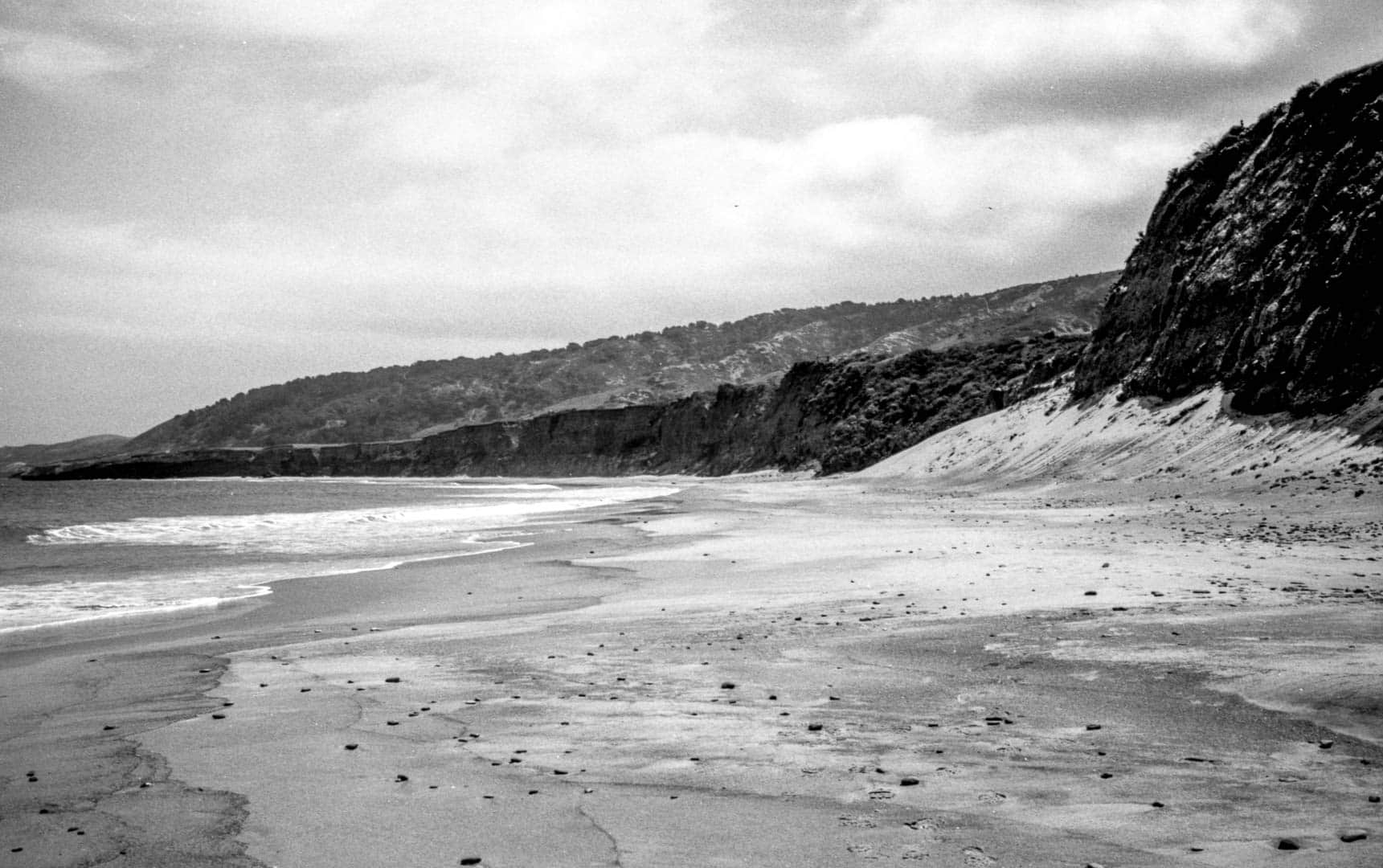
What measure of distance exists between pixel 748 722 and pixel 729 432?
96670 mm

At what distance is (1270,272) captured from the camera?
1281 inches

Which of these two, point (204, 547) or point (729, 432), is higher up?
point (729, 432)

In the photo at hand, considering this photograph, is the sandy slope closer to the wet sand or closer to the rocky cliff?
the rocky cliff

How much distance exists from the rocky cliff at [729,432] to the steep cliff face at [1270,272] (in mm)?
11220

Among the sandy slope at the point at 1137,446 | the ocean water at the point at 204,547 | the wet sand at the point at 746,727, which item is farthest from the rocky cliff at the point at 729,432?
the wet sand at the point at 746,727

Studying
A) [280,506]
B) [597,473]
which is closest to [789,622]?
[280,506]

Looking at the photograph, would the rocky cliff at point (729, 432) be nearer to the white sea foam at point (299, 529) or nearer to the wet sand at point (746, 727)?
the white sea foam at point (299, 529)

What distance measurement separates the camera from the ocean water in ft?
51.0

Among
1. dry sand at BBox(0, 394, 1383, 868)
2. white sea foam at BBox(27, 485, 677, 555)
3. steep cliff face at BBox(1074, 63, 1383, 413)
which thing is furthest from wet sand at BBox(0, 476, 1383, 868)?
steep cliff face at BBox(1074, 63, 1383, 413)

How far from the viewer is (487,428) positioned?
14162cm

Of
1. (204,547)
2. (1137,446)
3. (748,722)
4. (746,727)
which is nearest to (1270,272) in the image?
Result: (1137,446)

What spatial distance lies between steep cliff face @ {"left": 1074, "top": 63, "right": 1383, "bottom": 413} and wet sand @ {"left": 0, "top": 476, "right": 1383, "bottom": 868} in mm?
17006

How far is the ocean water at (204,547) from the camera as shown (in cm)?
1554

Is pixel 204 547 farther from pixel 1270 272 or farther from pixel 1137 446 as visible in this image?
pixel 1270 272
